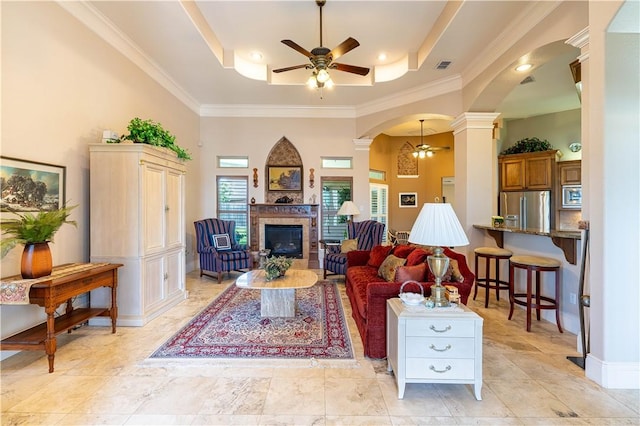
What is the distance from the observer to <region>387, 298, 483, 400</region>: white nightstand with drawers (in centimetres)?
204

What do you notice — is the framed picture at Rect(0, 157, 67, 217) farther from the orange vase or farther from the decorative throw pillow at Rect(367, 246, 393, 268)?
the decorative throw pillow at Rect(367, 246, 393, 268)

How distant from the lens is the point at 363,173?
22.5 ft

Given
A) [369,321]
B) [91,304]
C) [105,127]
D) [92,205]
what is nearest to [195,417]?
[369,321]

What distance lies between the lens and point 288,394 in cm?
215

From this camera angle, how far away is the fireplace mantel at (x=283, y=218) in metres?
6.64

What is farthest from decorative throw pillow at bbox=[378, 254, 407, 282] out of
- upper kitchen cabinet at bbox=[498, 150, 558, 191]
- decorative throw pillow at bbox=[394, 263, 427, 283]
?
upper kitchen cabinet at bbox=[498, 150, 558, 191]

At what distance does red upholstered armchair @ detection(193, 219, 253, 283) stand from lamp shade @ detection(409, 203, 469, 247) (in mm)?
3922

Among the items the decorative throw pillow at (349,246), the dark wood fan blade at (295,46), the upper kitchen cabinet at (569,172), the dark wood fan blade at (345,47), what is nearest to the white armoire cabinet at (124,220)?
the dark wood fan blade at (295,46)

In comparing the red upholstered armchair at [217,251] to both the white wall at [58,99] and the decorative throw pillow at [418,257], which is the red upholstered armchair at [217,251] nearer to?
the white wall at [58,99]

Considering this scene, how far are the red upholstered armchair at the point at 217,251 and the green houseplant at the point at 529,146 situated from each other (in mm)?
6437

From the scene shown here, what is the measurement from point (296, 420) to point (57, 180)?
10.7 ft

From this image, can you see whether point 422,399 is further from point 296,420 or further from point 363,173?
point 363,173

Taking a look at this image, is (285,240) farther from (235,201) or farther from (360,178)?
(360,178)

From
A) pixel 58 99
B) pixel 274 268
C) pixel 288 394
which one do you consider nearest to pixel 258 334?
pixel 274 268
